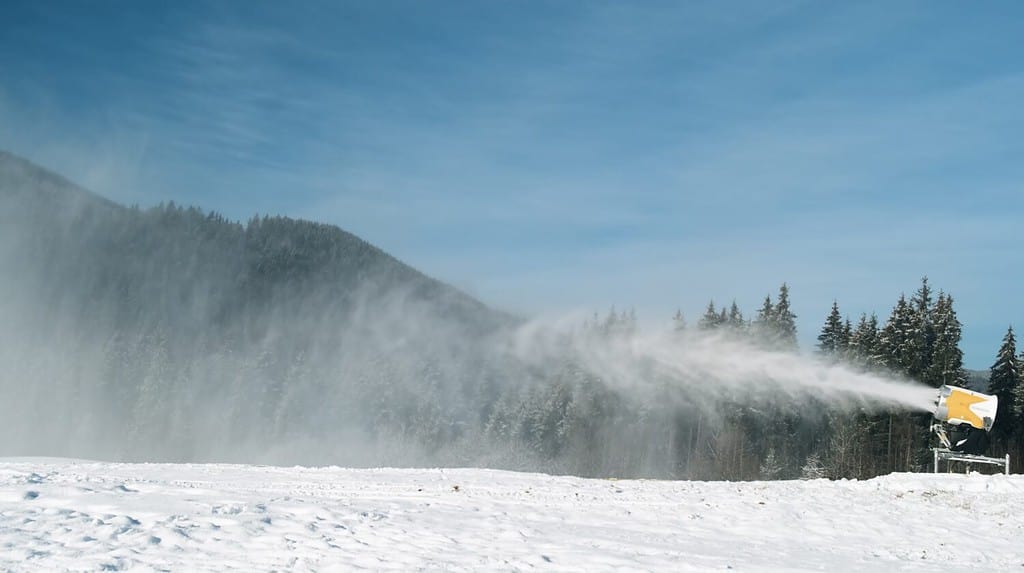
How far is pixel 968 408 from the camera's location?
3147cm

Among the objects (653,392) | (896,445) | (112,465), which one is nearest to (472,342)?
(653,392)

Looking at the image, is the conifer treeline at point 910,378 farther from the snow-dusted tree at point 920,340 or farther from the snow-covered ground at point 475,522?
the snow-covered ground at point 475,522

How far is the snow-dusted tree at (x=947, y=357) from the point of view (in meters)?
51.4

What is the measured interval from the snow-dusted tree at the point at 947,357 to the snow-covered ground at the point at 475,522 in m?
28.5

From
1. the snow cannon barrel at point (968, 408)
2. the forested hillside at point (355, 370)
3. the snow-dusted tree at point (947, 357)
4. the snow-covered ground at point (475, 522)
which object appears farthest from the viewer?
the forested hillside at point (355, 370)

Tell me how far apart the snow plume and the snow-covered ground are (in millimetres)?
19459

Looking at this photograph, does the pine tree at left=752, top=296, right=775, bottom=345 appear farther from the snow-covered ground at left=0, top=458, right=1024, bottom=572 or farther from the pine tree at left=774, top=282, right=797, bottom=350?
the snow-covered ground at left=0, top=458, right=1024, bottom=572

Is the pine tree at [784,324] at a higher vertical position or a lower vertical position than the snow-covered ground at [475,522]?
higher

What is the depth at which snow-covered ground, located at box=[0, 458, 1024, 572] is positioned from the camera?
12633 mm

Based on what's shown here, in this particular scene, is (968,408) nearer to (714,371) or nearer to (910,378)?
(910,378)

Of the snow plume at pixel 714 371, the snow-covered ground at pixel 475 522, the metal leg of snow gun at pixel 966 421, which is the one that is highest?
the snow plume at pixel 714 371

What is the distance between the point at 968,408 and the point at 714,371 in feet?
119

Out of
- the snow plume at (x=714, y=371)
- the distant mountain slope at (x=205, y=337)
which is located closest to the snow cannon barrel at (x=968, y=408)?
the snow plume at (x=714, y=371)

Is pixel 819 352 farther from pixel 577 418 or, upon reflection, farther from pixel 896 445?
pixel 577 418
